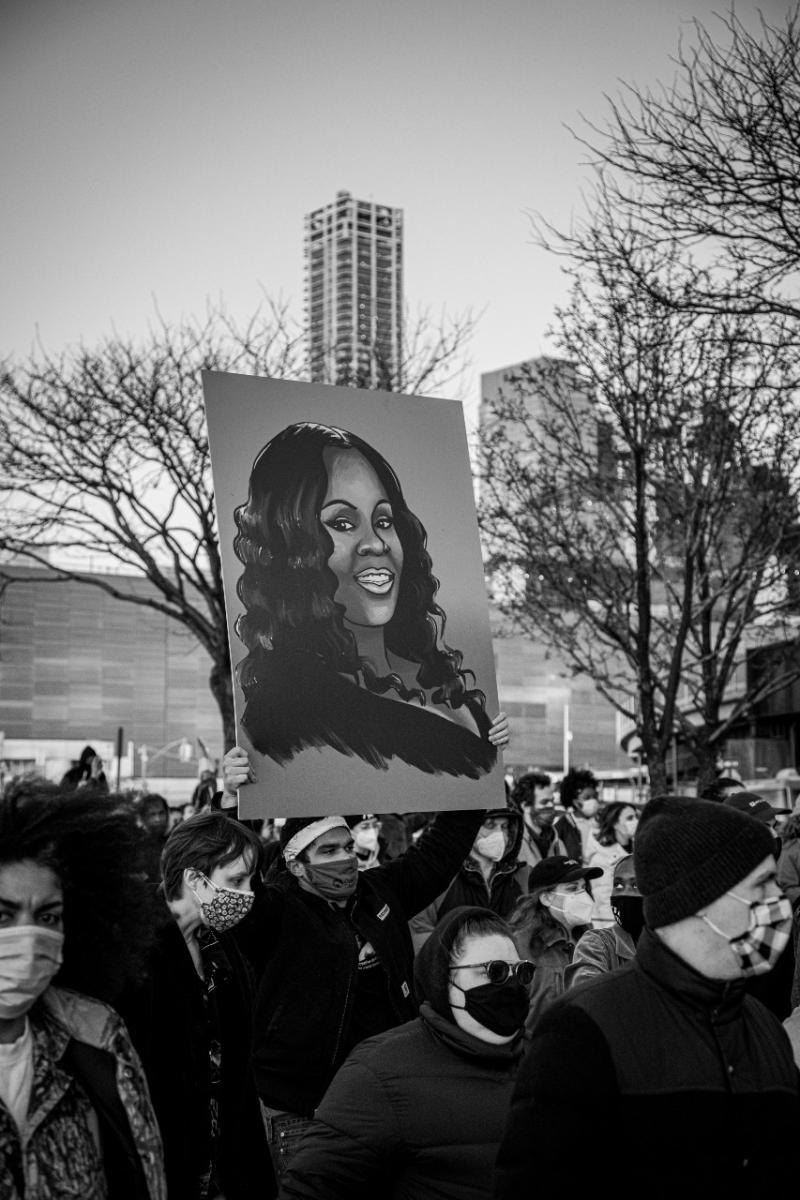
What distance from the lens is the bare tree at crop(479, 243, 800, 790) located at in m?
16.3

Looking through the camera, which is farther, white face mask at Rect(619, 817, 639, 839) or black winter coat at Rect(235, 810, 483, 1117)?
white face mask at Rect(619, 817, 639, 839)

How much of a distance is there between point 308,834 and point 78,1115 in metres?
2.83

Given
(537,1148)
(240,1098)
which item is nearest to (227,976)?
(240,1098)

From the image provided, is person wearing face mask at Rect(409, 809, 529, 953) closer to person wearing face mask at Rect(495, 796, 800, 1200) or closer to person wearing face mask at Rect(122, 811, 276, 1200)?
person wearing face mask at Rect(122, 811, 276, 1200)

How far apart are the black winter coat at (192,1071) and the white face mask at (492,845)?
380 cm

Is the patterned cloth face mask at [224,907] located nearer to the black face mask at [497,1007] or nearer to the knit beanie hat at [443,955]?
the knit beanie hat at [443,955]

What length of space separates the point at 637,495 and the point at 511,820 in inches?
335

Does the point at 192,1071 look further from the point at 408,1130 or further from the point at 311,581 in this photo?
the point at 311,581

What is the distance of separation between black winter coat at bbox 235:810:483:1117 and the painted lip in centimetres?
107

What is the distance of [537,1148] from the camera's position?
8.85ft

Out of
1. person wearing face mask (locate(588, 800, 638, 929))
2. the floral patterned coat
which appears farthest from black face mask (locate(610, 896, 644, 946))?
person wearing face mask (locate(588, 800, 638, 929))

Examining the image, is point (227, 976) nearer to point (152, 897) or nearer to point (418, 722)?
point (418, 722)

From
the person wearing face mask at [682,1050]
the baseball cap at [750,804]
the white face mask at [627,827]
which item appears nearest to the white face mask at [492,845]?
the baseball cap at [750,804]

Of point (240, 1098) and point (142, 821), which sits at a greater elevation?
point (142, 821)
